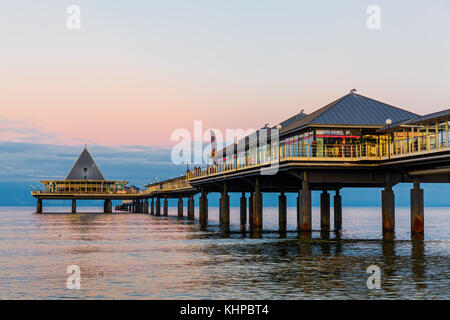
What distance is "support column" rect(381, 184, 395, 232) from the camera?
56.4 m

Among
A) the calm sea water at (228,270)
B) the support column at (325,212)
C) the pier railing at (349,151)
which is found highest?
the pier railing at (349,151)

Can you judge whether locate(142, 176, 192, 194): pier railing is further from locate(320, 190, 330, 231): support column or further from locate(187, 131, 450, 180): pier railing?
locate(187, 131, 450, 180): pier railing

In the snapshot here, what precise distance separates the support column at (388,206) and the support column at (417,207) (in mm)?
2521

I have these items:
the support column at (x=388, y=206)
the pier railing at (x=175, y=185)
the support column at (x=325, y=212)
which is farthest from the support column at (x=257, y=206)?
the pier railing at (x=175, y=185)

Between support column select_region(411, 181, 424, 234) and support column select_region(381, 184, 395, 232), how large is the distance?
252 centimetres

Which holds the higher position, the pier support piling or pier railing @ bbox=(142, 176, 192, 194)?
pier railing @ bbox=(142, 176, 192, 194)

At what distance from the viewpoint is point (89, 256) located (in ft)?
135

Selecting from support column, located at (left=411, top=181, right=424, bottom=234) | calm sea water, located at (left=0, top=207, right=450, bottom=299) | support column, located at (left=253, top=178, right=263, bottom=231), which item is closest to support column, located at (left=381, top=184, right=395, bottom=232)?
support column, located at (left=411, top=181, right=424, bottom=234)

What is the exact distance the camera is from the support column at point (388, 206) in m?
56.4

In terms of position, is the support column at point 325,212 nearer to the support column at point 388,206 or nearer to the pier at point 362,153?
the pier at point 362,153

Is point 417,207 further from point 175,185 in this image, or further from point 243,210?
point 175,185

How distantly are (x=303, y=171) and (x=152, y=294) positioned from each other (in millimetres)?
33336
